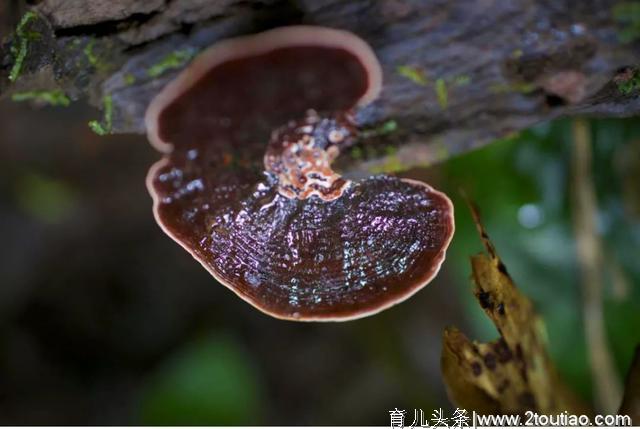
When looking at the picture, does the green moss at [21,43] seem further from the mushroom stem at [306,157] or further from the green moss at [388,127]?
the green moss at [388,127]

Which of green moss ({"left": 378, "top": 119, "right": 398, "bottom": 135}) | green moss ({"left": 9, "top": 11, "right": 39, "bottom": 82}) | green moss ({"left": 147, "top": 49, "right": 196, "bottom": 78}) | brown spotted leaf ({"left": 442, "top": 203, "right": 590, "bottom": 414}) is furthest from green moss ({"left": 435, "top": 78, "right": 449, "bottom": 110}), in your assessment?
green moss ({"left": 9, "top": 11, "right": 39, "bottom": 82})

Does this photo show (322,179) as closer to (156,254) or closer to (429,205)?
(429,205)

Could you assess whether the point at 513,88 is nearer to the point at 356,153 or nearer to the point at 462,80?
the point at 462,80

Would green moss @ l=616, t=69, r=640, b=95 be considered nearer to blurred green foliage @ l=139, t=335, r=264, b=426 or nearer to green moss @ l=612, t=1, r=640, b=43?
green moss @ l=612, t=1, r=640, b=43

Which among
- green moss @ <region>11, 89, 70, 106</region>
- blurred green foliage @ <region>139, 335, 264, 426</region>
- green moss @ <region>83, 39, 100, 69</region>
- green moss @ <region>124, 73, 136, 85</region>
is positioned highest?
green moss @ <region>83, 39, 100, 69</region>

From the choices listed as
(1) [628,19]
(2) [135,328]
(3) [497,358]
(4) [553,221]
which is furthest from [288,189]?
(2) [135,328]

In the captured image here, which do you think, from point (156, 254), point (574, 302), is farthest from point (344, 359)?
point (574, 302)

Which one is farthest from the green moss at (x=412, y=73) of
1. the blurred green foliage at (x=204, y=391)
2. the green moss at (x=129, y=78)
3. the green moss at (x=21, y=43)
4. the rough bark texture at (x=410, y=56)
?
the blurred green foliage at (x=204, y=391)
